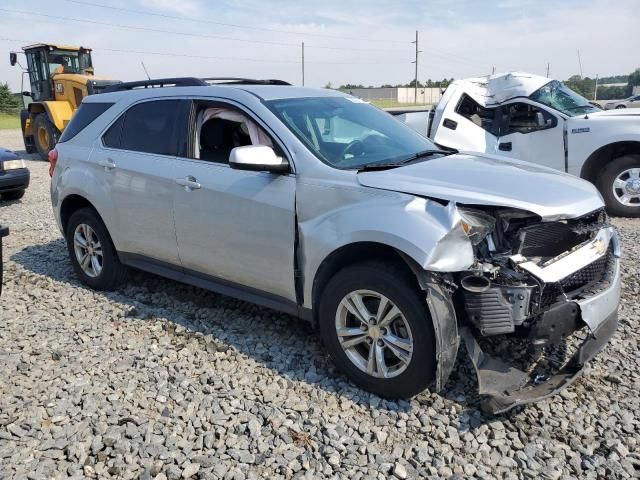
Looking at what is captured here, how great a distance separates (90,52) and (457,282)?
17.6m

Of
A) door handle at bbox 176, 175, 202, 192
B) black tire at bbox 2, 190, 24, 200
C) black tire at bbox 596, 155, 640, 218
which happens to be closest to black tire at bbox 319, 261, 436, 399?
door handle at bbox 176, 175, 202, 192

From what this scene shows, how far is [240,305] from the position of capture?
498cm

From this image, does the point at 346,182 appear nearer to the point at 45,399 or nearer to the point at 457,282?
the point at 457,282

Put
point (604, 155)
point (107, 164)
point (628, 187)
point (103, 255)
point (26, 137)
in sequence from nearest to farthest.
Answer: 1. point (107, 164)
2. point (103, 255)
3. point (628, 187)
4. point (604, 155)
5. point (26, 137)

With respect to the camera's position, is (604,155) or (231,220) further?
(604,155)

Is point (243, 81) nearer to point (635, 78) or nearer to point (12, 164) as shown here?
point (12, 164)

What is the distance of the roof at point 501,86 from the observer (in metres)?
8.66

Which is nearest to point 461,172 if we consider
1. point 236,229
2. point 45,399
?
point 236,229

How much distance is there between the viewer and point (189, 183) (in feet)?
13.9

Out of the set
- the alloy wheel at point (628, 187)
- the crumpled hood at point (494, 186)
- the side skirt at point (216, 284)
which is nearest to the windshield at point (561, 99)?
the alloy wheel at point (628, 187)

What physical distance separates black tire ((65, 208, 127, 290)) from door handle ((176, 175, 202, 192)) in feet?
4.39

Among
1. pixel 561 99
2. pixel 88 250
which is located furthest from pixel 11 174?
pixel 561 99

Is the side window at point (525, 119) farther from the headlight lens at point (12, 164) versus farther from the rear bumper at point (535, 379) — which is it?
the headlight lens at point (12, 164)

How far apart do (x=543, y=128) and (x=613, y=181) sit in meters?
1.27
